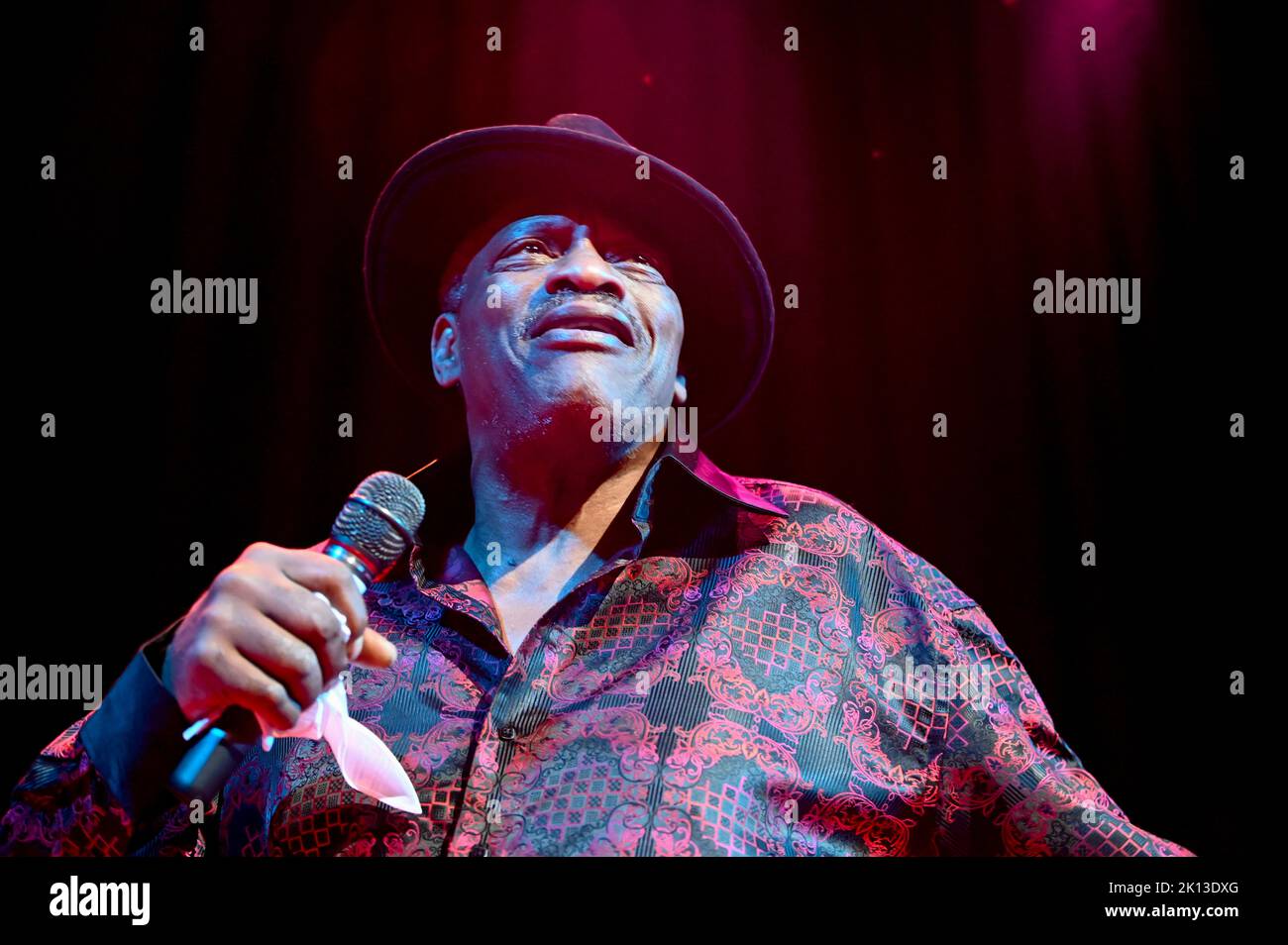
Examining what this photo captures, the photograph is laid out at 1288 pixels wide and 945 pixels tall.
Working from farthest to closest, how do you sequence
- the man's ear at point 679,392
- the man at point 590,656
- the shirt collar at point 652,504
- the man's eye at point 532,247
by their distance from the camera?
the man's ear at point 679,392, the man's eye at point 532,247, the shirt collar at point 652,504, the man at point 590,656

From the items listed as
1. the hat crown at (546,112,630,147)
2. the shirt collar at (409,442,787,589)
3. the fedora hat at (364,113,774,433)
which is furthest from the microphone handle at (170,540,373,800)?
the hat crown at (546,112,630,147)

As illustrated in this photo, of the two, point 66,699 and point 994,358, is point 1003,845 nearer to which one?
point 994,358

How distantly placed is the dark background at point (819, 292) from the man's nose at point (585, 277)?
0.49m

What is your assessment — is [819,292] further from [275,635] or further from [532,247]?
[275,635]

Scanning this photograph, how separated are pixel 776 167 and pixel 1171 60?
0.84 metres

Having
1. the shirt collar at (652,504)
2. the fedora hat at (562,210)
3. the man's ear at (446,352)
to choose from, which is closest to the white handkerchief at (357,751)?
the shirt collar at (652,504)

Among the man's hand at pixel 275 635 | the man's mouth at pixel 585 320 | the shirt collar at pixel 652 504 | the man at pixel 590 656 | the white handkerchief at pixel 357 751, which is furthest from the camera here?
the man's mouth at pixel 585 320

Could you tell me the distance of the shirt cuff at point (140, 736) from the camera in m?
1.29

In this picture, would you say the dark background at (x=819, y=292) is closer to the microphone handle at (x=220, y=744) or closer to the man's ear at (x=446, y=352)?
the man's ear at (x=446, y=352)

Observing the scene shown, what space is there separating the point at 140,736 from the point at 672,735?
69cm

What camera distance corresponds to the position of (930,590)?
69.7 inches

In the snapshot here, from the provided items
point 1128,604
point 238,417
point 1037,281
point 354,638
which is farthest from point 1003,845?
point 238,417

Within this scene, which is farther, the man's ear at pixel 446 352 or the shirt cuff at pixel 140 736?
the man's ear at pixel 446 352

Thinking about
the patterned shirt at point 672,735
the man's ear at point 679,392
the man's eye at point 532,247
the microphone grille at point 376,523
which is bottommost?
the patterned shirt at point 672,735
